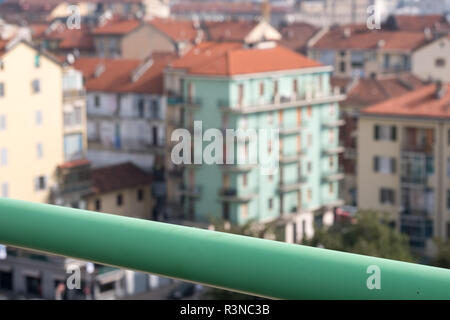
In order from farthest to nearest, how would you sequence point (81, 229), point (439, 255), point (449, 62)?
point (449, 62) → point (439, 255) → point (81, 229)

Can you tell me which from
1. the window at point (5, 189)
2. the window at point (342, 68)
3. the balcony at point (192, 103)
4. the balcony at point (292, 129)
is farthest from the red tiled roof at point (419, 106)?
the window at point (342, 68)

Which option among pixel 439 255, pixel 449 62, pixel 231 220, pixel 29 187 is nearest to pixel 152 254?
pixel 439 255

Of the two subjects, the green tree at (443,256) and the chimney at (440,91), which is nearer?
the green tree at (443,256)

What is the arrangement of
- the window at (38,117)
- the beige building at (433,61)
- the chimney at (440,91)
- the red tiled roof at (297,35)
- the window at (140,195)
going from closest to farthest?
the window at (38,117)
the chimney at (440,91)
the window at (140,195)
the beige building at (433,61)
the red tiled roof at (297,35)

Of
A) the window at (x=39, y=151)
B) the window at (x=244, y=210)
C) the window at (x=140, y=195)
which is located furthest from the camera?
the window at (x=140, y=195)

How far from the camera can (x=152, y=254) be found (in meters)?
0.89

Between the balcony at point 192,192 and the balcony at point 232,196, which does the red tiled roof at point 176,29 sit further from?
the balcony at point 232,196

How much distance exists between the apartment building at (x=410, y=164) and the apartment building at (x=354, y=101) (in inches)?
97.5

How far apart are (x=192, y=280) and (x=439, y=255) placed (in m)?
17.7

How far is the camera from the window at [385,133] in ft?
75.7

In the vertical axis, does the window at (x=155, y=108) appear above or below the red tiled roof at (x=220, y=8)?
below

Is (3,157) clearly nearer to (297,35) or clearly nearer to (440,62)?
(440,62)

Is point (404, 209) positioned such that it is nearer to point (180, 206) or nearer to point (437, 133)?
point (437, 133)

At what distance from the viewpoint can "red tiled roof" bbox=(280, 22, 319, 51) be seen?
3897 cm
